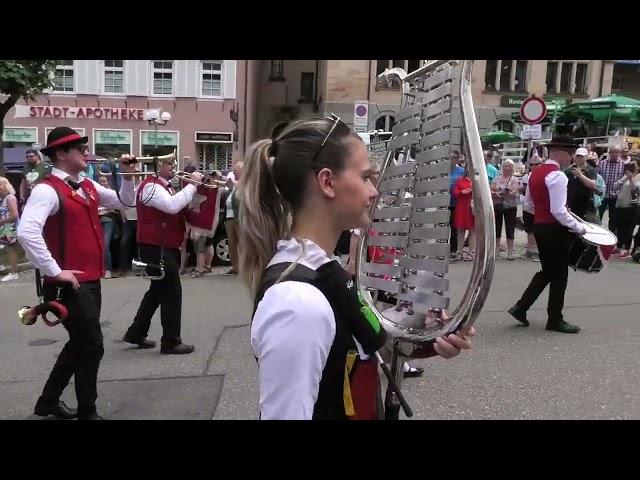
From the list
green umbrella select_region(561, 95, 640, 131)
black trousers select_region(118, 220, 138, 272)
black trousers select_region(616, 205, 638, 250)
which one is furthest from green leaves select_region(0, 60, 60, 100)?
green umbrella select_region(561, 95, 640, 131)

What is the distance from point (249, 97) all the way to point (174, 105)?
14.3ft

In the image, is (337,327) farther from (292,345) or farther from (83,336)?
(83,336)

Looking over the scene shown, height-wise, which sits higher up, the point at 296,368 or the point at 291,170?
the point at 291,170

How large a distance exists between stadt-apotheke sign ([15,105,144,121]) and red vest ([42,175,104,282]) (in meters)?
23.5

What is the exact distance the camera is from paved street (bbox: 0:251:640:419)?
387cm

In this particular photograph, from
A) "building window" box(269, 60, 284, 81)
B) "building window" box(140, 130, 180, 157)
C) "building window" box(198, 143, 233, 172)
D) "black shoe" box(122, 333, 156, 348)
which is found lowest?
"black shoe" box(122, 333, 156, 348)

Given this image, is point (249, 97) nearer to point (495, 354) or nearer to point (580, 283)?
point (580, 283)

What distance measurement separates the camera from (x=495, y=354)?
4895 mm

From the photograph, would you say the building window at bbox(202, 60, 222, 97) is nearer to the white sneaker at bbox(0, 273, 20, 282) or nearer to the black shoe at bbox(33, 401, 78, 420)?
the white sneaker at bbox(0, 273, 20, 282)

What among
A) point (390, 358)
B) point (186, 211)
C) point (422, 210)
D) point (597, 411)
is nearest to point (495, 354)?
point (597, 411)

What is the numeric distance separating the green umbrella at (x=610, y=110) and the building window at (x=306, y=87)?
17.5 metres

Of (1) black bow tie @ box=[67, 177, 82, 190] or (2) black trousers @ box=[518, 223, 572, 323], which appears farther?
(2) black trousers @ box=[518, 223, 572, 323]

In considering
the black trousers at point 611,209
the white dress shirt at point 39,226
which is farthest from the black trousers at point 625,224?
the white dress shirt at point 39,226

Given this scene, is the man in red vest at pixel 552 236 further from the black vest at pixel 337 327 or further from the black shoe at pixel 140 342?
the black vest at pixel 337 327
